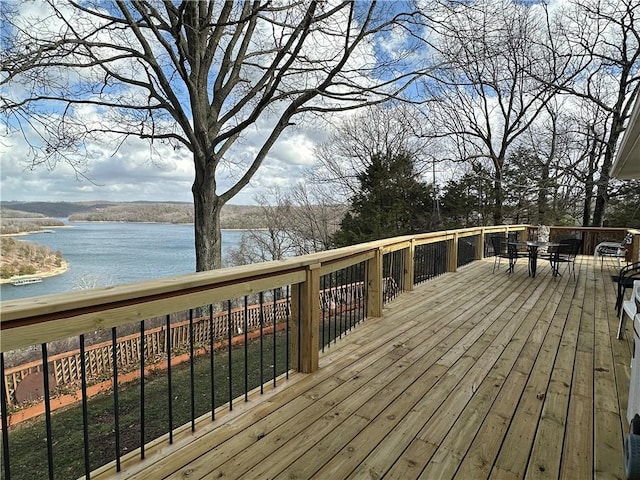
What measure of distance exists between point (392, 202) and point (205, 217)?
29.6ft

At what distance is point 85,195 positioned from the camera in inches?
324

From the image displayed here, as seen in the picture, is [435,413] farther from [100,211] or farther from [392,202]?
[392,202]

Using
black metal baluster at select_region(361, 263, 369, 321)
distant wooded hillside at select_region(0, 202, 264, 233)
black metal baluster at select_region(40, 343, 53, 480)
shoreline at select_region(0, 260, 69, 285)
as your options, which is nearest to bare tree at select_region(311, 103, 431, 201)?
distant wooded hillside at select_region(0, 202, 264, 233)

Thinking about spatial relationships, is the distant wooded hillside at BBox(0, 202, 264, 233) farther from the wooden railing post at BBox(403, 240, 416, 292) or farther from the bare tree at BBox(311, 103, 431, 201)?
the wooden railing post at BBox(403, 240, 416, 292)

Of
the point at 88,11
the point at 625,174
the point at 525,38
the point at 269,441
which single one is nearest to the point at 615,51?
the point at 525,38

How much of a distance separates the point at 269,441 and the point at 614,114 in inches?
633

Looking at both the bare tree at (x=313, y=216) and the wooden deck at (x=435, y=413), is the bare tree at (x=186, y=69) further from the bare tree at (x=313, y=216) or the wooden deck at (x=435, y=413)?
the bare tree at (x=313, y=216)

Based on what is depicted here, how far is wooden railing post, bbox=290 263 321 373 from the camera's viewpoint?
2623 mm

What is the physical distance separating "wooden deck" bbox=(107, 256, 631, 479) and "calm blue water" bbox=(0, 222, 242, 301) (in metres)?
5.30

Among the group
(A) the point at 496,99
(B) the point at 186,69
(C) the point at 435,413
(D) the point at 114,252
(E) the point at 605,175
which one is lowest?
(C) the point at 435,413

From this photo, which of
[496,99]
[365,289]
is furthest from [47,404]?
[496,99]

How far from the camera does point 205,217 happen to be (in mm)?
8672

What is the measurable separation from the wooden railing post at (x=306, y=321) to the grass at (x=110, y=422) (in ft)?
1.76

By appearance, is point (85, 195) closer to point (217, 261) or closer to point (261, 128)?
point (217, 261)
